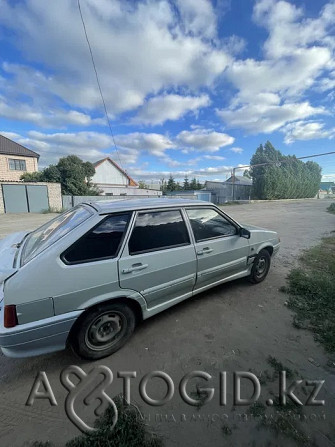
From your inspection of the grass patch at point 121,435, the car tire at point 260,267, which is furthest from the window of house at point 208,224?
the grass patch at point 121,435

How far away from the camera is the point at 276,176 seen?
37062mm

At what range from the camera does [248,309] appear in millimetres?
3160

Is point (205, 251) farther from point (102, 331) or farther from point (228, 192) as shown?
point (228, 192)

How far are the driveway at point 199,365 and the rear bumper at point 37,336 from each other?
428mm

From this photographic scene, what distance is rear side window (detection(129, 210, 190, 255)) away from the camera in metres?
2.40

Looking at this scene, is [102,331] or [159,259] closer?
[102,331]

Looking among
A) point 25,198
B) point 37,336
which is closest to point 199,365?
point 37,336

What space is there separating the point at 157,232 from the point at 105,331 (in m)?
1.24

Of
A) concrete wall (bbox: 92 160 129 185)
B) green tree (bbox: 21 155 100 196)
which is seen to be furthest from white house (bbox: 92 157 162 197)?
green tree (bbox: 21 155 100 196)

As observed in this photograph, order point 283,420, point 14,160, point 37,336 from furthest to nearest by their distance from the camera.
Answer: point 14,160, point 37,336, point 283,420

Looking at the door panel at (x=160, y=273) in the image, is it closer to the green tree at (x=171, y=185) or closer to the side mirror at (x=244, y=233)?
the side mirror at (x=244, y=233)

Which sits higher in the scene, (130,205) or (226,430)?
(130,205)

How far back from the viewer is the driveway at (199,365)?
1593 millimetres

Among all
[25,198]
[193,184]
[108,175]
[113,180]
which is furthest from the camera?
[193,184]
